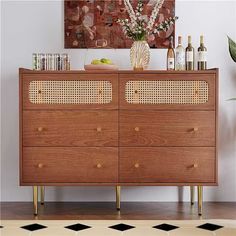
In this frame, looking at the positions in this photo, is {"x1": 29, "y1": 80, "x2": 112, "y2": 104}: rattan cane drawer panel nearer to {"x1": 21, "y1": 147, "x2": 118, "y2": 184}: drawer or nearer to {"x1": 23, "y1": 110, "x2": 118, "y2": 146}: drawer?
{"x1": 23, "y1": 110, "x2": 118, "y2": 146}: drawer

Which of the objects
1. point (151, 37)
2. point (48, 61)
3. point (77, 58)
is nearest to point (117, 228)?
point (48, 61)

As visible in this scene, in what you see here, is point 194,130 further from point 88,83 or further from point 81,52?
point 81,52

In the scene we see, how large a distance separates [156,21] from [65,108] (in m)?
1.09

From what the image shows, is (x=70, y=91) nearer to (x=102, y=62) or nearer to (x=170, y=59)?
(x=102, y=62)

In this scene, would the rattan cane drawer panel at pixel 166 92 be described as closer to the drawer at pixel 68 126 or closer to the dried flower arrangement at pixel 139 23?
the drawer at pixel 68 126

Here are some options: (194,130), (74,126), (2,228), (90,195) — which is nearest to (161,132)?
(194,130)

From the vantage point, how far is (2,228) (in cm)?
324

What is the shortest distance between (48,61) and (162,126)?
0.96m

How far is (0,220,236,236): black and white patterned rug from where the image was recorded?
3.13 metres

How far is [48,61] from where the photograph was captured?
12.2 feet

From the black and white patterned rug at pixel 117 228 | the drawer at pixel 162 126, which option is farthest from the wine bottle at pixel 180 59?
the black and white patterned rug at pixel 117 228

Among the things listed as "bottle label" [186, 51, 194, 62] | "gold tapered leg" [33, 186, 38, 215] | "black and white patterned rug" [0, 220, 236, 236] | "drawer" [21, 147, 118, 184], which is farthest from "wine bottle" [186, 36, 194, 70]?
"gold tapered leg" [33, 186, 38, 215]

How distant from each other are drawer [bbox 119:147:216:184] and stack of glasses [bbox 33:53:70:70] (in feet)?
2.60

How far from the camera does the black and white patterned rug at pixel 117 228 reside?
3127 mm
